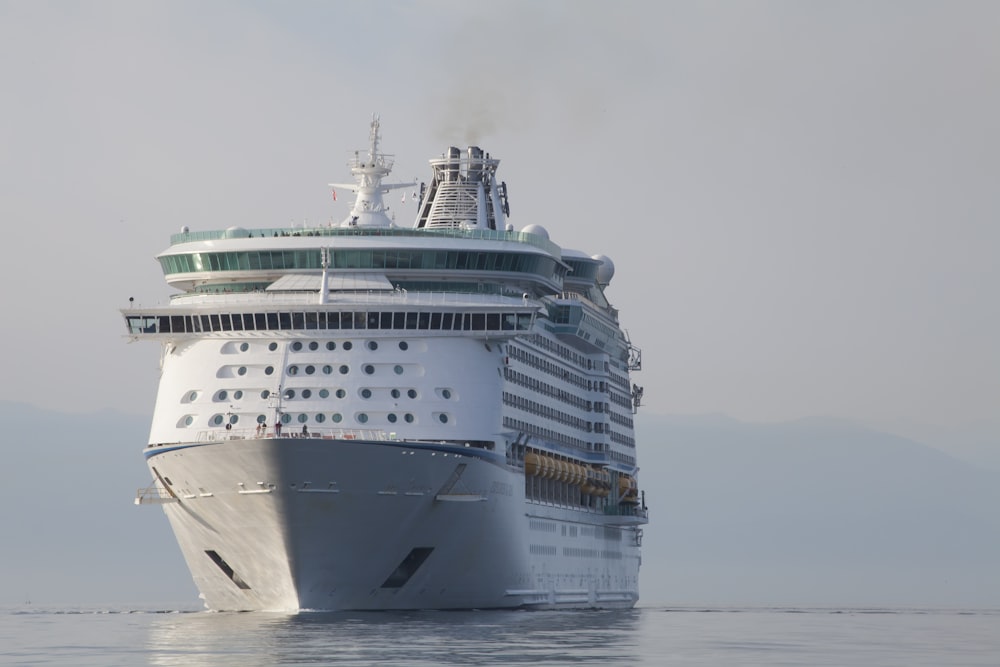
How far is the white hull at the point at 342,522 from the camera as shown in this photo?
61.5 metres

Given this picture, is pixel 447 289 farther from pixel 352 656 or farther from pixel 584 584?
pixel 352 656

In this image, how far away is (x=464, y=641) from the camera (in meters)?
52.5

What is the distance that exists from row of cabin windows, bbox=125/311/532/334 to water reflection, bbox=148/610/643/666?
387 inches

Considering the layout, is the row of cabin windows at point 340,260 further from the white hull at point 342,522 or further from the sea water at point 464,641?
the sea water at point 464,641

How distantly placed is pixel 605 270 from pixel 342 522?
3778cm

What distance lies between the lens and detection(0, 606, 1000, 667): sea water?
156 ft

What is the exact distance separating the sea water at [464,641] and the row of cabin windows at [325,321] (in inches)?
386

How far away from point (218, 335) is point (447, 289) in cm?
870

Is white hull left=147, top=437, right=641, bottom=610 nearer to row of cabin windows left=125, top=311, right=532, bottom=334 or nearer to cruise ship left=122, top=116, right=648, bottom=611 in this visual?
cruise ship left=122, top=116, right=648, bottom=611

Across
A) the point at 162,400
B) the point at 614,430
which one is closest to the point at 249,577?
the point at 162,400

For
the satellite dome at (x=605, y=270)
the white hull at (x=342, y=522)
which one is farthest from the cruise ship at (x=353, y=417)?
the satellite dome at (x=605, y=270)

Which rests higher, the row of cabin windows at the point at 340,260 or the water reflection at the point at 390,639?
the row of cabin windows at the point at 340,260

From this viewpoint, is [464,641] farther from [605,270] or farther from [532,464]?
[605,270]

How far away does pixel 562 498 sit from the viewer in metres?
81.2
